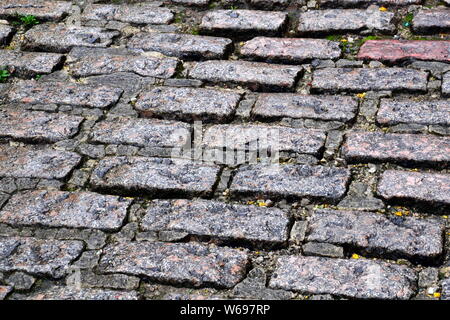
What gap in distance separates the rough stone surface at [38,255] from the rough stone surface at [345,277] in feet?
1.94

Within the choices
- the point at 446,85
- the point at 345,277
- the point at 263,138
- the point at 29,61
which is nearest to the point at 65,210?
the point at 263,138

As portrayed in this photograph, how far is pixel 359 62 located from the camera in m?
2.90

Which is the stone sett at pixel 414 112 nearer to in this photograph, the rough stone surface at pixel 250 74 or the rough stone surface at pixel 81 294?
the rough stone surface at pixel 250 74

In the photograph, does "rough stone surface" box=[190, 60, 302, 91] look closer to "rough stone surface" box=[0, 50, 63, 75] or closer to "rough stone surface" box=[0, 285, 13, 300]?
"rough stone surface" box=[0, 50, 63, 75]

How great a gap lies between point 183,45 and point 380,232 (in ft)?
4.47

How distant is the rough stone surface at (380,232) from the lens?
2.04 meters

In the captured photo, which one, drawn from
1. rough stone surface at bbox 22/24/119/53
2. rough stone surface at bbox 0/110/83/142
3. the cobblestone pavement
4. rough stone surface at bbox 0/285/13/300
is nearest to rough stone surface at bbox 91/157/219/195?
the cobblestone pavement

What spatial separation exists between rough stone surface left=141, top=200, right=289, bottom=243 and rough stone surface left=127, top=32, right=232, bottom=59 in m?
0.93

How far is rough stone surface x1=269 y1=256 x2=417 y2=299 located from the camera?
6.31 ft

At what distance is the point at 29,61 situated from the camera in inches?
121

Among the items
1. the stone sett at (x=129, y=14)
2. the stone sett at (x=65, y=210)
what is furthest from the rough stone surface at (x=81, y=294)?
the stone sett at (x=129, y=14)

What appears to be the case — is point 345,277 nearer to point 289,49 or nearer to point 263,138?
point 263,138
